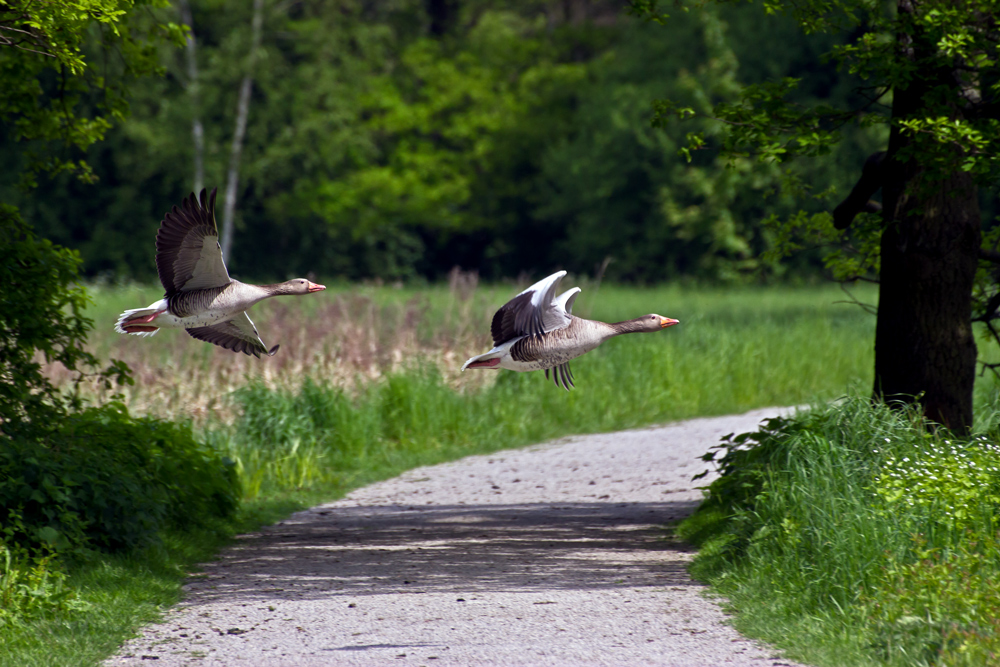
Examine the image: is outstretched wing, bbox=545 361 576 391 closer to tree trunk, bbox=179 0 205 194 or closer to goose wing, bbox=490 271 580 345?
goose wing, bbox=490 271 580 345

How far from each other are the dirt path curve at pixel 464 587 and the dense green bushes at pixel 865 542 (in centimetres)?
40

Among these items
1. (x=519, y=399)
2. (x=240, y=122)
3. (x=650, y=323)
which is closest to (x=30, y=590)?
(x=650, y=323)

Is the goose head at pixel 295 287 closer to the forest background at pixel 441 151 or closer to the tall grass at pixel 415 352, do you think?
the tall grass at pixel 415 352

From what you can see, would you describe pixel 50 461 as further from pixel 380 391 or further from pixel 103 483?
pixel 380 391

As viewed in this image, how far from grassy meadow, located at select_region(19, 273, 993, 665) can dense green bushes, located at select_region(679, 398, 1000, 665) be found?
51 cm

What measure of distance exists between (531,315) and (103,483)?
5.83m

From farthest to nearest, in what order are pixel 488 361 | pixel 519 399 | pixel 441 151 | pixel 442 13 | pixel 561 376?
pixel 442 13 → pixel 441 151 → pixel 519 399 → pixel 561 376 → pixel 488 361

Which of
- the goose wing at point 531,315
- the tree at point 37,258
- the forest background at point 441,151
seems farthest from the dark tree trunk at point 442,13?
the goose wing at point 531,315

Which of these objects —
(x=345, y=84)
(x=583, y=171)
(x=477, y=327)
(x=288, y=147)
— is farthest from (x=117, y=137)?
(x=477, y=327)

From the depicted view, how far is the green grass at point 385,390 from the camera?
11070mm

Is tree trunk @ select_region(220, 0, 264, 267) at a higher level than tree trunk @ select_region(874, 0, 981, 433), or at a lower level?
higher

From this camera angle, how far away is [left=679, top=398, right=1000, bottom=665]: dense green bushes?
245 inches

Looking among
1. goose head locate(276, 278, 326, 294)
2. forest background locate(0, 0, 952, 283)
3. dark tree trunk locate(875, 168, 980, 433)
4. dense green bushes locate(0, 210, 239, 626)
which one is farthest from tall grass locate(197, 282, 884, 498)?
forest background locate(0, 0, 952, 283)

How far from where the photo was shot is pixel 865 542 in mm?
7133
